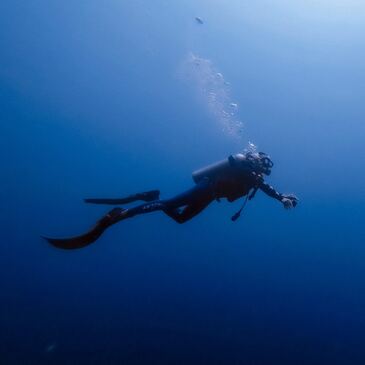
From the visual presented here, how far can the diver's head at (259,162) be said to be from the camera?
6172 millimetres

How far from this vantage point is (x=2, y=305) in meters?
31.8

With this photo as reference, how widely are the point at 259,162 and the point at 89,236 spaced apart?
2738mm

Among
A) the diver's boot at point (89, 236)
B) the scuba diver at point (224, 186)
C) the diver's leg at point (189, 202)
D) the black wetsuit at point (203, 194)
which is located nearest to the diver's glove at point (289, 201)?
the scuba diver at point (224, 186)

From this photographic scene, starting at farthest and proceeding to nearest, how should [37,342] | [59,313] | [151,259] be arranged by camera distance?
[151,259] < [59,313] < [37,342]

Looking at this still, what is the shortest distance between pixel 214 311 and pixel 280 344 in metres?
7.59

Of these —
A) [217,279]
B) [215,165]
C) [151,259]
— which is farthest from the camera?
[151,259]

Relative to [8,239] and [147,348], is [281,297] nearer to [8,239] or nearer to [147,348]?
[147,348]

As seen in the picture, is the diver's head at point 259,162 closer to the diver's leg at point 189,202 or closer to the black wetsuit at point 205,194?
the black wetsuit at point 205,194

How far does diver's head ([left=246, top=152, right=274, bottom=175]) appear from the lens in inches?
243

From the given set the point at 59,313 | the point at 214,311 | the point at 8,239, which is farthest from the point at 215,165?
the point at 8,239

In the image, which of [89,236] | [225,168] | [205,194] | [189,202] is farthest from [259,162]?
[89,236]

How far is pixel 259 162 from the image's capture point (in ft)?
20.4

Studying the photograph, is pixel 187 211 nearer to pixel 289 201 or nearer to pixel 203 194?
pixel 203 194

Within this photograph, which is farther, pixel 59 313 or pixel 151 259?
pixel 151 259
